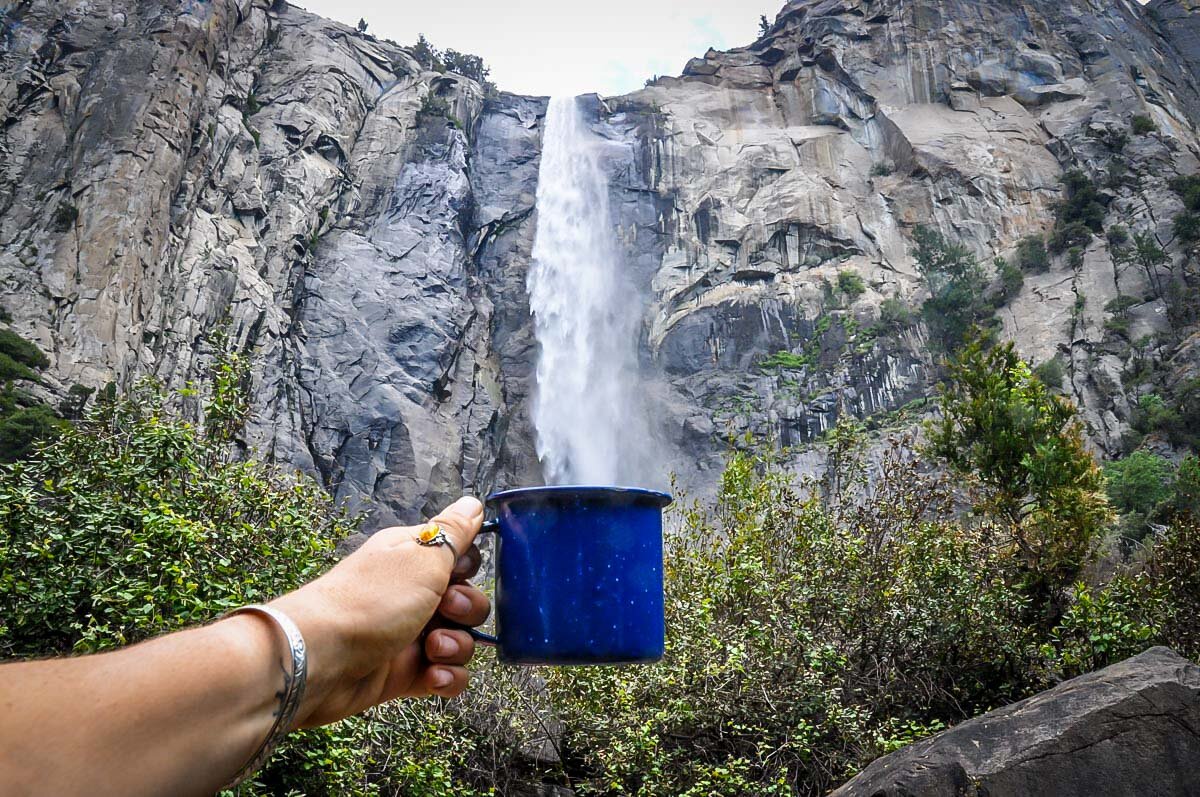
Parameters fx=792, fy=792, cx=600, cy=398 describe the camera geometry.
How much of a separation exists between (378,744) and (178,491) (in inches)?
68.7

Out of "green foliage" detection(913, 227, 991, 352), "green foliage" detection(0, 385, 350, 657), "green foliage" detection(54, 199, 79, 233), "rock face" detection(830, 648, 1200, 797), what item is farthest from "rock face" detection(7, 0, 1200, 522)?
"rock face" detection(830, 648, 1200, 797)

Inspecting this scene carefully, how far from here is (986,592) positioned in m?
5.33

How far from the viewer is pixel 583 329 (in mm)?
27141

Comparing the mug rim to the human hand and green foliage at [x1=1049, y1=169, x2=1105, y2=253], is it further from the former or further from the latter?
green foliage at [x1=1049, y1=169, x2=1105, y2=253]

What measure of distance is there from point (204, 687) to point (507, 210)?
28926 millimetres

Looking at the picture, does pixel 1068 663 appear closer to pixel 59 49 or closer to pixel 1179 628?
pixel 1179 628

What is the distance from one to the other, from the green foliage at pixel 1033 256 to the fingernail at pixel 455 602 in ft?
100

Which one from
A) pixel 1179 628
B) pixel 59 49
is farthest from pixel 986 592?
pixel 59 49

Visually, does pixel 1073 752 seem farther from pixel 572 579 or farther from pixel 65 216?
pixel 65 216

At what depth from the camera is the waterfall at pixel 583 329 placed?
2503 centimetres

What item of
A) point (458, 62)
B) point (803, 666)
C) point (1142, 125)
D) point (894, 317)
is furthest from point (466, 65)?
point (803, 666)

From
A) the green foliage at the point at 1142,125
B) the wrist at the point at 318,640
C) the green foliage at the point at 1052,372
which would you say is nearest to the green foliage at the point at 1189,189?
the green foliage at the point at 1142,125

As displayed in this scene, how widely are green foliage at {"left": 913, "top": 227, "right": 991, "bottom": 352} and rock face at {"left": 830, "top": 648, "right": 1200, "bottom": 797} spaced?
2492 centimetres

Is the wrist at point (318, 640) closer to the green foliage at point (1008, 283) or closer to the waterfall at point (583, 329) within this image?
the waterfall at point (583, 329)
